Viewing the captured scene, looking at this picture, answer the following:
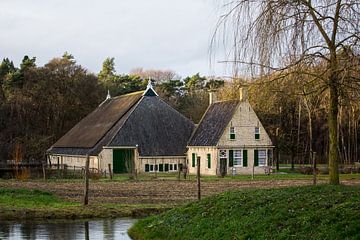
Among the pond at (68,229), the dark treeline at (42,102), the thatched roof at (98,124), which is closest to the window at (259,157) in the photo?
the thatched roof at (98,124)

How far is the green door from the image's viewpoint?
54941 mm

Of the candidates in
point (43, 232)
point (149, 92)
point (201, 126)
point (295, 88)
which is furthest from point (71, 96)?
point (295, 88)

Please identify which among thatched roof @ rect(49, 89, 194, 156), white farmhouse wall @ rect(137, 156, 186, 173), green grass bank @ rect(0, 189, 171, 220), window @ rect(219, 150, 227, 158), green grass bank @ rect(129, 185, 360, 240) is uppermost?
thatched roof @ rect(49, 89, 194, 156)

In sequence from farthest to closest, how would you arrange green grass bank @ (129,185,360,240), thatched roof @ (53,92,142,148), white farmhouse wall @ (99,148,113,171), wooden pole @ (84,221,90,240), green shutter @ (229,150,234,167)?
thatched roof @ (53,92,142,148), white farmhouse wall @ (99,148,113,171), green shutter @ (229,150,234,167), wooden pole @ (84,221,90,240), green grass bank @ (129,185,360,240)

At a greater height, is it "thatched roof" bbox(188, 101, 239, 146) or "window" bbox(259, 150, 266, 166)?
"thatched roof" bbox(188, 101, 239, 146)

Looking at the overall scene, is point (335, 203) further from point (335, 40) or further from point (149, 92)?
point (149, 92)

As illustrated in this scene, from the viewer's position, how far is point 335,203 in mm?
14516

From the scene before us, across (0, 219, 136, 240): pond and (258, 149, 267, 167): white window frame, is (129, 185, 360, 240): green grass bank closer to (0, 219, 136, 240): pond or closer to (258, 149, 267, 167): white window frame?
(0, 219, 136, 240): pond

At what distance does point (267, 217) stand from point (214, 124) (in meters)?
41.7

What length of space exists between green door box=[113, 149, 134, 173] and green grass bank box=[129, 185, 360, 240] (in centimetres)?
3552

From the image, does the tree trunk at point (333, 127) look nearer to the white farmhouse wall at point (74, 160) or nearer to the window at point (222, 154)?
the window at point (222, 154)

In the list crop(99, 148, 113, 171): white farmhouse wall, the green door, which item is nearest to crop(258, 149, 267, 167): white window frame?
the green door

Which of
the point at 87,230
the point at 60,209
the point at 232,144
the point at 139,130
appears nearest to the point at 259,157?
the point at 232,144

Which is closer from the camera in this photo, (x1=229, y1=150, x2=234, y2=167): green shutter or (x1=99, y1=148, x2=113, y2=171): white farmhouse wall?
(x1=229, y1=150, x2=234, y2=167): green shutter
